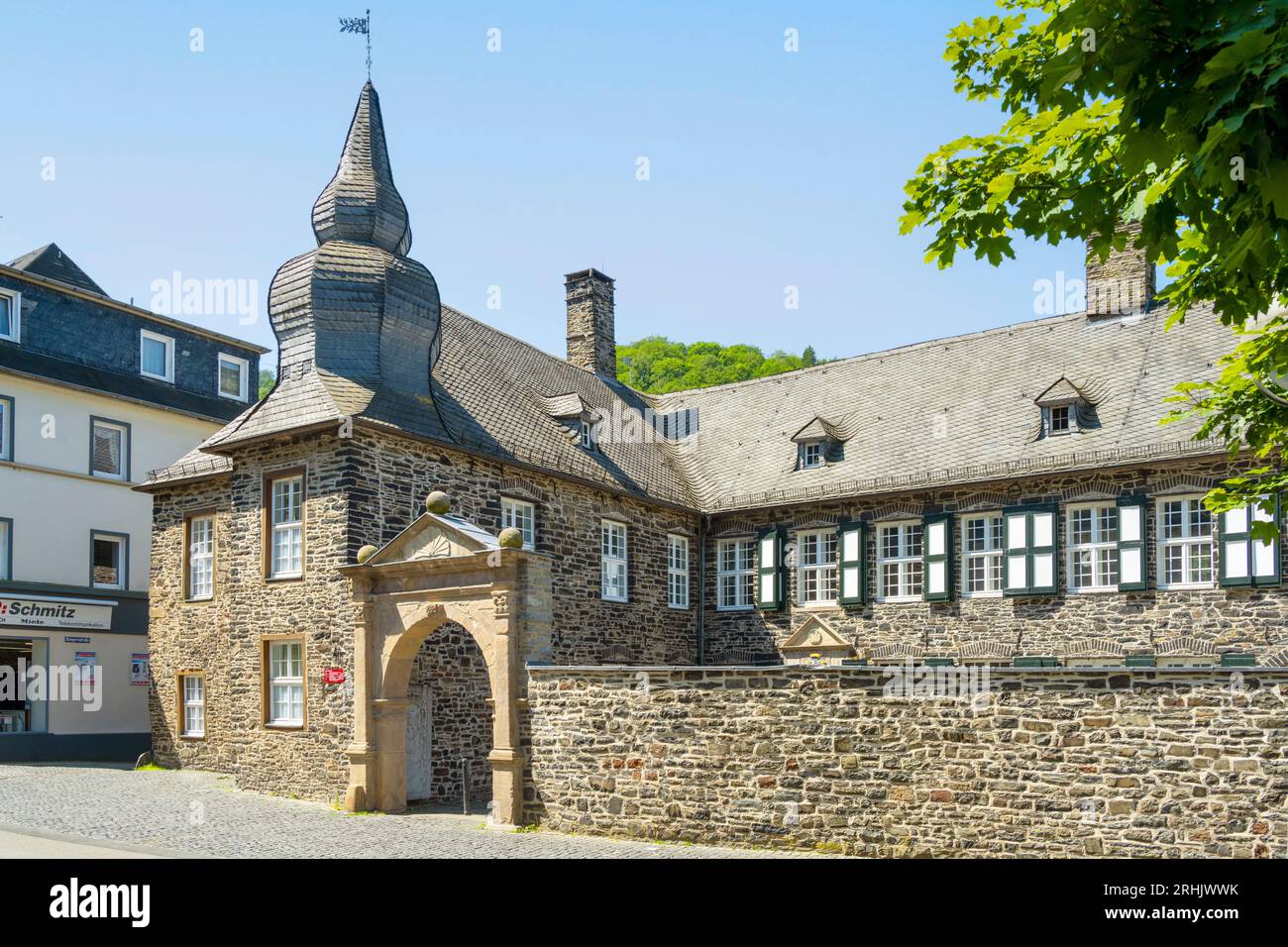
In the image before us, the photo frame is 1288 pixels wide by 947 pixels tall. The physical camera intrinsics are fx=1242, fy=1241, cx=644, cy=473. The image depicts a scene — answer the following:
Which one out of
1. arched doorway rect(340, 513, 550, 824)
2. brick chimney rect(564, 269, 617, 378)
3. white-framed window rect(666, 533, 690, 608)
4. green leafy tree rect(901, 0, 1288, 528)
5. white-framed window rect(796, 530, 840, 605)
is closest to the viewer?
green leafy tree rect(901, 0, 1288, 528)

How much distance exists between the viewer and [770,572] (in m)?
23.0

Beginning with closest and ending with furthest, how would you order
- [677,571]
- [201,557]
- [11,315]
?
[201,557], [677,571], [11,315]

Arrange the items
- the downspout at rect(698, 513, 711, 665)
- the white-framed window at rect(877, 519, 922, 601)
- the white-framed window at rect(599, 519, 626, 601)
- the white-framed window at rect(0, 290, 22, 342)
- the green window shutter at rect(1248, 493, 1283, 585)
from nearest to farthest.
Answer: the green window shutter at rect(1248, 493, 1283, 585)
the white-framed window at rect(877, 519, 922, 601)
the white-framed window at rect(599, 519, 626, 601)
the downspout at rect(698, 513, 711, 665)
the white-framed window at rect(0, 290, 22, 342)

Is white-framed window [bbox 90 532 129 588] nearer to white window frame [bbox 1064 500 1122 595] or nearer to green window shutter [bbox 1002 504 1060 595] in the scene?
green window shutter [bbox 1002 504 1060 595]

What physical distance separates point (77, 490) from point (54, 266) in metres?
6.05

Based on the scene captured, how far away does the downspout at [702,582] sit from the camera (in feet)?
79.0

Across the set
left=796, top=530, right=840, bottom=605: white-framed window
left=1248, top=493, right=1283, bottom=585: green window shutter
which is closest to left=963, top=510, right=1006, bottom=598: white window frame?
left=796, top=530, right=840, bottom=605: white-framed window

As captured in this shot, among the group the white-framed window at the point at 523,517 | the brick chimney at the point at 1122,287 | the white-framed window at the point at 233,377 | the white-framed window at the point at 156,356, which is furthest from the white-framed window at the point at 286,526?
the brick chimney at the point at 1122,287

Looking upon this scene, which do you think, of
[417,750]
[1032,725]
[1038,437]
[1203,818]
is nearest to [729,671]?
[1032,725]

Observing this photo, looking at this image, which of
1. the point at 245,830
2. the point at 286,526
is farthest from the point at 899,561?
the point at 245,830

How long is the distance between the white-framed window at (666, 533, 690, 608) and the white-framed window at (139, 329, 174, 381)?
45.3ft

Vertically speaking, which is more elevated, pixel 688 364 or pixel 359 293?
pixel 688 364

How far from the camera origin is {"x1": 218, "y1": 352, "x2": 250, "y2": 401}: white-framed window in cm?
3133

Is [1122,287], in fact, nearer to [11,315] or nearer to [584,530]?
[584,530]
